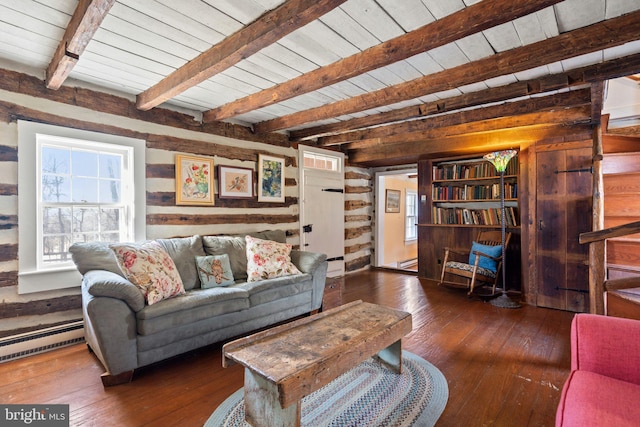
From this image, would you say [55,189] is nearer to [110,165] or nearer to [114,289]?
[110,165]

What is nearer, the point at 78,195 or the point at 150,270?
the point at 150,270

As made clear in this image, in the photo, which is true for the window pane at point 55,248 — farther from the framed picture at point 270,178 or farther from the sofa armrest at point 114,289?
the framed picture at point 270,178

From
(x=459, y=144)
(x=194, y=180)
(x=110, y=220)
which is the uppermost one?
(x=459, y=144)

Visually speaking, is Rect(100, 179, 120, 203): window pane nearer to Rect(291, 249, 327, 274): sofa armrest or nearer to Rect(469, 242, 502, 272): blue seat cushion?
Rect(291, 249, 327, 274): sofa armrest

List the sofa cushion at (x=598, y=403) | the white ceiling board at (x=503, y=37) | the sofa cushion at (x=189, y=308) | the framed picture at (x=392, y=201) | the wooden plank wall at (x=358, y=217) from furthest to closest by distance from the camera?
the framed picture at (x=392, y=201) → the wooden plank wall at (x=358, y=217) → the sofa cushion at (x=189, y=308) → the white ceiling board at (x=503, y=37) → the sofa cushion at (x=598, y=403)

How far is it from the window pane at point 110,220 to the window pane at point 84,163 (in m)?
0.38

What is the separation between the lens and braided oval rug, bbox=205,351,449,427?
1.75m

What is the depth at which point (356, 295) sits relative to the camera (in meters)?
4.35

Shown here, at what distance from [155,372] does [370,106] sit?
115 inches

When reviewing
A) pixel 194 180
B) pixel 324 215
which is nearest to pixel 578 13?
pixel 194 180

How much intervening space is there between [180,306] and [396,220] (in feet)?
Answer: 18.0

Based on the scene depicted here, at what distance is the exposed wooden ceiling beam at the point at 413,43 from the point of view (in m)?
1.58

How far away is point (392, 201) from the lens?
6.91 m

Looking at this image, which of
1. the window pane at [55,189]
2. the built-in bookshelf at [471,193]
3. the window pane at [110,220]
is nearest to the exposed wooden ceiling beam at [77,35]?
the window pane at [55,189]
